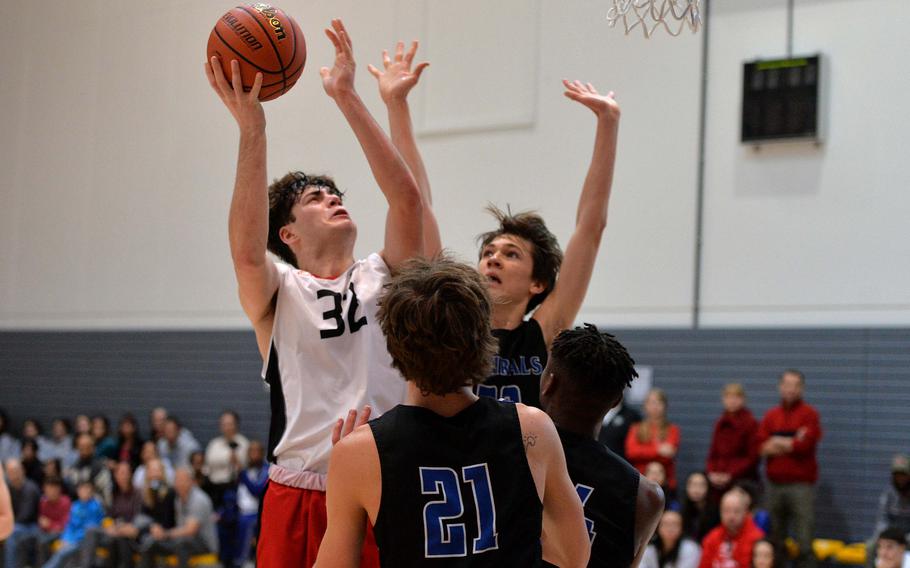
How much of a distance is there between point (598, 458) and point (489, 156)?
10370 millimetres

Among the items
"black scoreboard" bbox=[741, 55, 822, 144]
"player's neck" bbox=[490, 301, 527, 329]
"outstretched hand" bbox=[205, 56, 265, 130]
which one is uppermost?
"black scoreboard" bbox=[741, 55, 822, 144]

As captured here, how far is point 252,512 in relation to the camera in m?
12.3

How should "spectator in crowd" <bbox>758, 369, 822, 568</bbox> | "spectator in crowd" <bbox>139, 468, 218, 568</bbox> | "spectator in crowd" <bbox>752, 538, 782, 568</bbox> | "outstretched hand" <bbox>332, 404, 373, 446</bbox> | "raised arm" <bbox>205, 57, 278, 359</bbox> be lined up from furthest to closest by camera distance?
"spectator in crowd" <bbox>139, 468, 218, 568</bbox>
"spectator in crowd" <bbox>758, 369, 822, 568</bbox>
"spectator in crowd" <bbox>752, 538, 782, 568</bbox>
"raised arm" <bbox>205, 57, 278, 359</bbox>
"outstretched hand" <bbox>332, 404, 373, 446</bbox>

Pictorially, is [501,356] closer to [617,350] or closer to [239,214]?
[617,350]

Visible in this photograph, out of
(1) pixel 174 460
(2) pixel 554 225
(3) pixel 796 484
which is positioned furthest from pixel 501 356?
(1) pixel 174 460

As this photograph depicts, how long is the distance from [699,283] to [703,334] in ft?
1.83

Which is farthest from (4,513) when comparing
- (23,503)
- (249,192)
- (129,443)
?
(129,443)

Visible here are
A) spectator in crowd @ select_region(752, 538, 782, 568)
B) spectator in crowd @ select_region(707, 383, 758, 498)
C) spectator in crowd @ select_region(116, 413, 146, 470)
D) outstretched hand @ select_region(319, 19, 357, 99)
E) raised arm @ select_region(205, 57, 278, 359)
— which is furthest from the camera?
spectator in crowd @ select_region(116, 413, 146, 470)

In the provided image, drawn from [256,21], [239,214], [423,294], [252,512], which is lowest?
[252,512]

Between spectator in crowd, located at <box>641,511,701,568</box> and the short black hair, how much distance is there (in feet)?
22.8

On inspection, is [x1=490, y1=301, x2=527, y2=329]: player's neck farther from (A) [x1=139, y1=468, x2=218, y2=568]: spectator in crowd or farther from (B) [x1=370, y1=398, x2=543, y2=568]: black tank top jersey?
(A) [x1=139, y1=468, x2=218, y2=568]: spectator in crowd

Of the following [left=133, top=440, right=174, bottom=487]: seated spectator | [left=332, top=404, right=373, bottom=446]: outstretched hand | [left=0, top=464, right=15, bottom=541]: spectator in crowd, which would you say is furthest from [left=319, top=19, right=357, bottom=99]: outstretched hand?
[left=133, top=440, right=174, bottom=487]: seated spectator

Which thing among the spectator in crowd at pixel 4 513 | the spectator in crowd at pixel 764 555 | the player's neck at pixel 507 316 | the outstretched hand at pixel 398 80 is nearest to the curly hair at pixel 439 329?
the player's neck at pixel 507 316

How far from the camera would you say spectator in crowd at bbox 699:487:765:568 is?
30.3 ft
